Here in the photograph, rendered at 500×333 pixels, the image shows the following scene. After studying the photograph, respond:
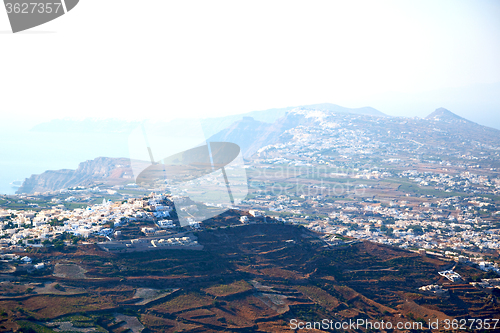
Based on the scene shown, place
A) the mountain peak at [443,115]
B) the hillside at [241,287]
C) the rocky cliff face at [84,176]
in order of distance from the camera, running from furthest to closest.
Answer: the mountain peak at [443,115] < the rocky cliff face at [84,176] < the hillside at [241,287]

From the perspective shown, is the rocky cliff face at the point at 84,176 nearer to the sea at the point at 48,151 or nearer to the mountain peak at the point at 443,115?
the sea at the point at 48,151

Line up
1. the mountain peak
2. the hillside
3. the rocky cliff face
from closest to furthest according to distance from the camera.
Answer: the hillside
the rocky cliff face
the mountain peak

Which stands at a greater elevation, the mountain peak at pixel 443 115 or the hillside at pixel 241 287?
the hillside at pixel 241 287

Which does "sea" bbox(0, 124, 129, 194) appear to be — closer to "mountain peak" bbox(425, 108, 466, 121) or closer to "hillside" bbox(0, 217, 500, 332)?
"hillside" bbox(0, 217, 500, 332)

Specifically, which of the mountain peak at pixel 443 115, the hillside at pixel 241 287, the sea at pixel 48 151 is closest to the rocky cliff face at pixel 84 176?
the sea at pixel 48 151

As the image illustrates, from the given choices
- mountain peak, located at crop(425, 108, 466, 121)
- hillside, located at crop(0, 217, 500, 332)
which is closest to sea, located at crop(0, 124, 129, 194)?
hillside, located at crop(0, 217, 500, 332)

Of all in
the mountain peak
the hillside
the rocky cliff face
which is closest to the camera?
the hillside

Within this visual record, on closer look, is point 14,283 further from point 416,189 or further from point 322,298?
point 416,189

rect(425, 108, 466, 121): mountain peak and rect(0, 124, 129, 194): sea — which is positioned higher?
rect(0, 124, 129, 194): sea

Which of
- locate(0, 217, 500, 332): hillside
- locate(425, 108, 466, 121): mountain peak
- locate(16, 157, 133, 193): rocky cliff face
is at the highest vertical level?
locate(16, 157, 133, 193): rocky cliff face

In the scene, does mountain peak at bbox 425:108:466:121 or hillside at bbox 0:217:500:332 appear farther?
mountain peak at bbox 425:108:466:121
